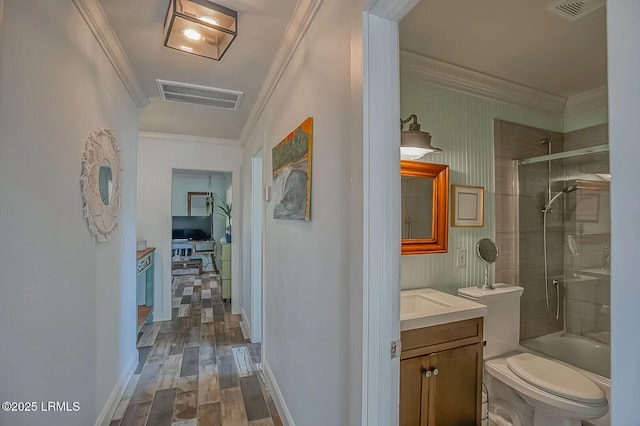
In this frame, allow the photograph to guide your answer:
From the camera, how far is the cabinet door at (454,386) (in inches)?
Result: 56.7

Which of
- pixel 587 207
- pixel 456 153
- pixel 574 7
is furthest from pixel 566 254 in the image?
pixel 574 7

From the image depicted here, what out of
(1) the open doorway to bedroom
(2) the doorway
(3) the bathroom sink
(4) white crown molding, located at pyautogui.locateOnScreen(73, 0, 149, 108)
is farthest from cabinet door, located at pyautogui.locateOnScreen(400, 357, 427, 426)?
(1) the open doorway to bedroom

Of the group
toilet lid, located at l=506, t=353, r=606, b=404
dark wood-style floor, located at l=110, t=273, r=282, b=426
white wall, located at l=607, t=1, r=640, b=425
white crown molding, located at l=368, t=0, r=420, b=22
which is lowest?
dark wood-style floor, located at l=110, t=273, r=282, b=426

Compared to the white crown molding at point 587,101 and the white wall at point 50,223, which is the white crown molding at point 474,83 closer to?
the white crown molding at point 587,101

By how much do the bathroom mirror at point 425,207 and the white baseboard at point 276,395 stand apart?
1283 mm

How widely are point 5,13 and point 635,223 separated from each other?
1693mm

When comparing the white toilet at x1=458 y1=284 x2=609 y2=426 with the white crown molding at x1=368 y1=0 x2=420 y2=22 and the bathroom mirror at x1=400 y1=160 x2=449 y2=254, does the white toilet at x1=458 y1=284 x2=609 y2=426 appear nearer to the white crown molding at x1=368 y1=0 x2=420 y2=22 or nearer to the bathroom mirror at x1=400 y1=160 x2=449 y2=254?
the bathroom mirror at x1=400 y1=160 x2=449 y2=254

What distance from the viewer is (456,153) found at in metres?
2.09

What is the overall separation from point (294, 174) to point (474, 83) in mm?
1512

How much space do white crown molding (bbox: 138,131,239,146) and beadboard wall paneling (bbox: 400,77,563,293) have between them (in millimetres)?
2804

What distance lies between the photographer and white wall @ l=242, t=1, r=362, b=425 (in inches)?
45.0

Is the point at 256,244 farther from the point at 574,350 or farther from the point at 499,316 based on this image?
the point at 574,350

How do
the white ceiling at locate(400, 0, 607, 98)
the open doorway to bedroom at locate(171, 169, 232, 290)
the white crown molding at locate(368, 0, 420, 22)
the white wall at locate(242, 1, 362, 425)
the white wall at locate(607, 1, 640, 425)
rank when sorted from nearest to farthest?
the white wall at locate(607, 1, 640, 425) < the white crown molding at locate(368, 0, 420, 22) < the white wall at locate(242, 1, 362, 425) < the white ceiling at locate(400, 0, 607, 98) < the open doorway to bedroom at locate(171, 169, 232, 290)

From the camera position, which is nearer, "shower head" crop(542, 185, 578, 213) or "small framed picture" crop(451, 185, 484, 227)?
"small framed picture" crop(451, 185, 484, 227)
